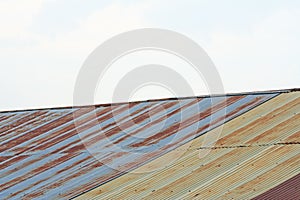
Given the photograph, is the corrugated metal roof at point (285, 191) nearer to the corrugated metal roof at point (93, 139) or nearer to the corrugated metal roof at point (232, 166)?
the corrugated metal roof at point (232, 166)

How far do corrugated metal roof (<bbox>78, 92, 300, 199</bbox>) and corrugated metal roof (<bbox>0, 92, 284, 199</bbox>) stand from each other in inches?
26.7

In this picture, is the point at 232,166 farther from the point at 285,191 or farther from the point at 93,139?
the point at 93,139

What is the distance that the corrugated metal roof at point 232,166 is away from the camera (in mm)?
20516

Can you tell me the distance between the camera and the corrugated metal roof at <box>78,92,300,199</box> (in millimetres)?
20516

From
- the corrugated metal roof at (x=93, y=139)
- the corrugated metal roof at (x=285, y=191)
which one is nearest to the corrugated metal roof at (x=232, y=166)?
the corrugated metal roof at (x=285, y=191)

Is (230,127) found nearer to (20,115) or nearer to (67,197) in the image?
(67,197)

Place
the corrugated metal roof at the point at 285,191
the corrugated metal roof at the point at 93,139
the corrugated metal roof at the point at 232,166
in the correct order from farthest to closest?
the corrugated metal roof at the point at 93,139, the corrugated metal roof at the point at 232,166, the corrugated metal roof at the point at 285,191

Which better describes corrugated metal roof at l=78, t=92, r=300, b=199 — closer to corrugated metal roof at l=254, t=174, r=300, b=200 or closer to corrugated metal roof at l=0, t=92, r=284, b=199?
corrugated metal roof at l=254, t=174, r=300, b=200

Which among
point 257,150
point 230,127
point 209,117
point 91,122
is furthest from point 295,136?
point 91,122

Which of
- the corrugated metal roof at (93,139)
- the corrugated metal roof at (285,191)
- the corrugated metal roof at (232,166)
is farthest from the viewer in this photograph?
the corrugated metal roof at (93,139)

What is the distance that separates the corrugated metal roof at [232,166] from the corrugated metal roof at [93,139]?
677 millimetres

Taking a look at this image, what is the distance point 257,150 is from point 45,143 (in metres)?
11.2

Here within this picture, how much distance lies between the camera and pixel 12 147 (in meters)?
32.0

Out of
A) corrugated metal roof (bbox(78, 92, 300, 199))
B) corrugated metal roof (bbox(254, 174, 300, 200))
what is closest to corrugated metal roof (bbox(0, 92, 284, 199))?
corrugated metal roof (bbox(78, 92, 300, 199))
